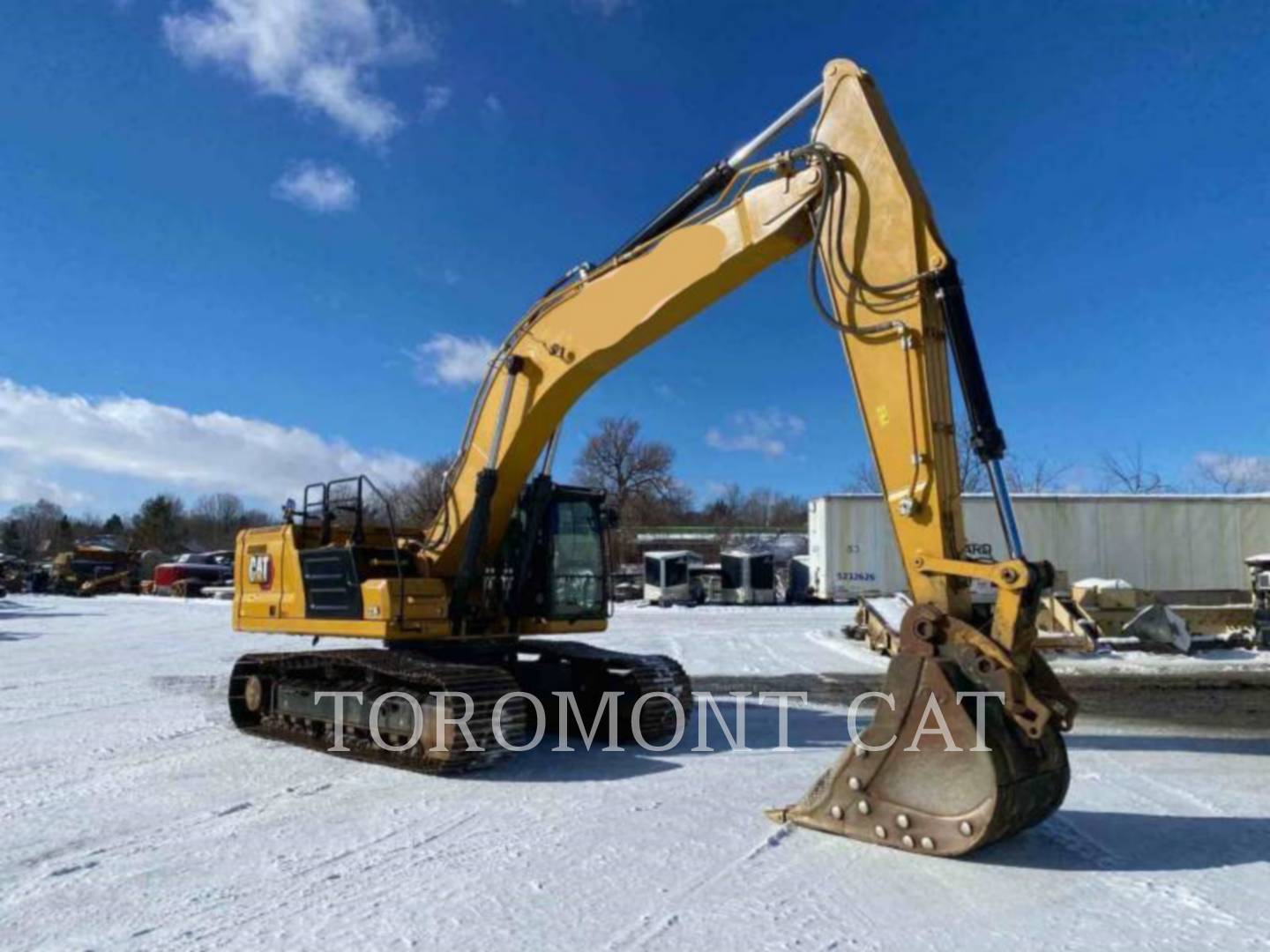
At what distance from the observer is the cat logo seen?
10117mm

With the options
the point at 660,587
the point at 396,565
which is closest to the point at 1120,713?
the point at 396,565

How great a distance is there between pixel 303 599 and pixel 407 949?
5.92m

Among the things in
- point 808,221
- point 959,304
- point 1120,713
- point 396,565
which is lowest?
point 1120,713

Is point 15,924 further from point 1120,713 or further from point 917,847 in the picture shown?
point 1120,713

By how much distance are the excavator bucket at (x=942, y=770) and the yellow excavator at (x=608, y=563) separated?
1 centimetres

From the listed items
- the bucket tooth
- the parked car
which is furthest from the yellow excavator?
the parked car

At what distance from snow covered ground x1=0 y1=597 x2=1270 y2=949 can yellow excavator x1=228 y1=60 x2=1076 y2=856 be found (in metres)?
0.40

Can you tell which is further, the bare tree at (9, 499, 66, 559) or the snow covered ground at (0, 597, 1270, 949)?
the bare tree at (9, 499, 66, 559)

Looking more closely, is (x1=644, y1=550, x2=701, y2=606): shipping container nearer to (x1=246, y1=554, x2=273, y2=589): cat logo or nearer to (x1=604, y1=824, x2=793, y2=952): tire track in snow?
(x1=246, y1=554, x2=273, y2=589): cat logo

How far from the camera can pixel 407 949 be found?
4102mm

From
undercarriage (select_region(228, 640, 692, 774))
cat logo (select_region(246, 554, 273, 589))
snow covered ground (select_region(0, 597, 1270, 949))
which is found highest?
cat logo (select_region(246, 554, 273, 589))

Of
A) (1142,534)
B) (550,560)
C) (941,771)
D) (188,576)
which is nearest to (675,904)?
(941,771)

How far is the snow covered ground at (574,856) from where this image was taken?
172 inches

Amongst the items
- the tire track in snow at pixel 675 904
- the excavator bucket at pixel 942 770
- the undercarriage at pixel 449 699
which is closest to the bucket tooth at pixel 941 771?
the excavator bucket at pixel 942 770
